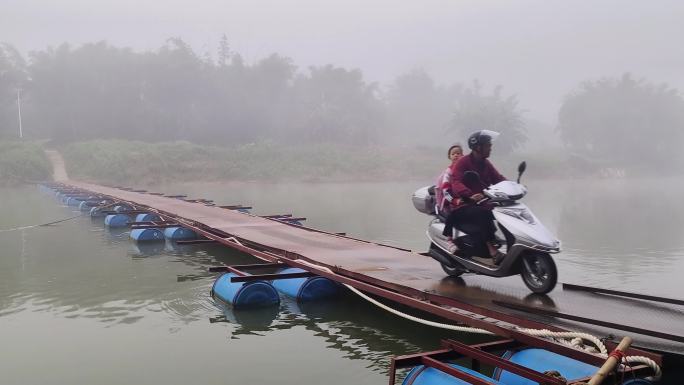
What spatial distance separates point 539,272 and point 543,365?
1576 millimetres

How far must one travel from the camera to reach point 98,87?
177ft

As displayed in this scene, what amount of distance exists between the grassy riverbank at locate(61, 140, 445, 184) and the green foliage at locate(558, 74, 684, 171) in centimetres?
2434

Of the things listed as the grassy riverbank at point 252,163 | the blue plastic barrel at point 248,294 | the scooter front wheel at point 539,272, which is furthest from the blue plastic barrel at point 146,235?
the grassy riverbank at point 252,163

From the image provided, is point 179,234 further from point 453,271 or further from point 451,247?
point 451,247

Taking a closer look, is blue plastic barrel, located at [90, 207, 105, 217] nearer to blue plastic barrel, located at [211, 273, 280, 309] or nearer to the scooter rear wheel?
blue plastic barrel, located at [211, 273, 280, 309]

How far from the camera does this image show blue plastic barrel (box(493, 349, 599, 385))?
12.5 ft

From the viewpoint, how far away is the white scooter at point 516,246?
5.24 m

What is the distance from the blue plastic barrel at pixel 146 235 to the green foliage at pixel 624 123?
54.1m

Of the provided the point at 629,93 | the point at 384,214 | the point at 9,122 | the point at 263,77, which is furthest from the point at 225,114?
the point at 629,93

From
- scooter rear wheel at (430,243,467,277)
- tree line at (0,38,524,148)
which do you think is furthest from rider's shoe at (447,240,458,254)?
tree line at (0,38,524,148)

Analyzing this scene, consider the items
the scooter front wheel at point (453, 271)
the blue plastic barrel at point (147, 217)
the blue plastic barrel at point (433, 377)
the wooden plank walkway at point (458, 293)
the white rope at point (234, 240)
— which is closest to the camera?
the blue plastic barrel at point (433, 377)

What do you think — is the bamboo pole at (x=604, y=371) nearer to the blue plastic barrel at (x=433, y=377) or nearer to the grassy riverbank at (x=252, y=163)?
the blue plastic barrel at (x=433, y=377)

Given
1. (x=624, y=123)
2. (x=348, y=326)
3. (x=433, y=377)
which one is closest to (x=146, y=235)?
(x=348, y=326)

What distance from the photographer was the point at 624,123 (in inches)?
2491
